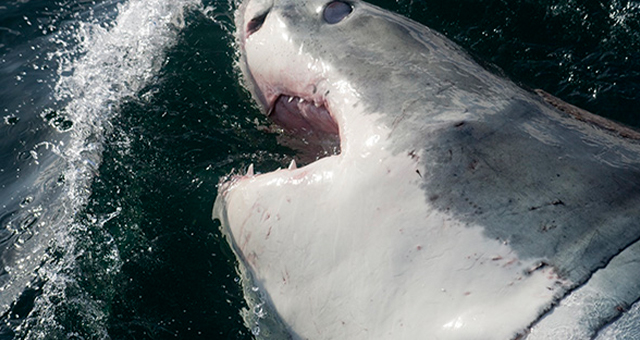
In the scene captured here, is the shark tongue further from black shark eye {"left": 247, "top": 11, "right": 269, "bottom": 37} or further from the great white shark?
black shark eye {"left": 247, "top": 11, "right": 269, "bottom": 37}

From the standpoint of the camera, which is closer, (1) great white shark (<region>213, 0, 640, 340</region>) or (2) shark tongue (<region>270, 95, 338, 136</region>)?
(1) great white shark (<region>213, 0, 640, 340</region>)

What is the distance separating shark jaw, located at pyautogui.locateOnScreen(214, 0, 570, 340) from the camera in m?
1.55

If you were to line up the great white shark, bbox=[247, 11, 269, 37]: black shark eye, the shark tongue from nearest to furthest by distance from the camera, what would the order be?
the great white shark
the shark tongue
bbox=[247, 11, 269, 37]: black shark eye

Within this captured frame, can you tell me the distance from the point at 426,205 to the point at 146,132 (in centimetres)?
203

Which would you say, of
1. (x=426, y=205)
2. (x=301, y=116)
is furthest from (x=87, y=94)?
(x=426, y=205)

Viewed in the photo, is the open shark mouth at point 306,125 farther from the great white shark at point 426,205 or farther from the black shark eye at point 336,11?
the black shark eye at point 336,11

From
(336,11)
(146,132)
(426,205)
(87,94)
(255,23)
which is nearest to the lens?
(426,205)

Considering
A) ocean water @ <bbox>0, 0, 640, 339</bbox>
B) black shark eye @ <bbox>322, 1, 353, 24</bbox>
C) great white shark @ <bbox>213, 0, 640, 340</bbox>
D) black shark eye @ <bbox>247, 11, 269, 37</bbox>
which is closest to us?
great white shark @ <bbox>213, 0, 640, 340</bbox>

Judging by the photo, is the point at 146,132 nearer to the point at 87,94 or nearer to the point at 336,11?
the point at 87,94

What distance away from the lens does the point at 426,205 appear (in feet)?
5.58

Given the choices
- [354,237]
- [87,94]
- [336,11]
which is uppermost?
[336,11]

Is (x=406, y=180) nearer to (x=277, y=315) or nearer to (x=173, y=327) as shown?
(x=277, y=315)

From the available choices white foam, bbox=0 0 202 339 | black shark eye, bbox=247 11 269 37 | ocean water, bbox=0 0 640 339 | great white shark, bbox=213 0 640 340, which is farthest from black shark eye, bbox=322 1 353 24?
white foam, bbox=0 0 202 339

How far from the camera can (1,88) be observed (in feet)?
13.3
